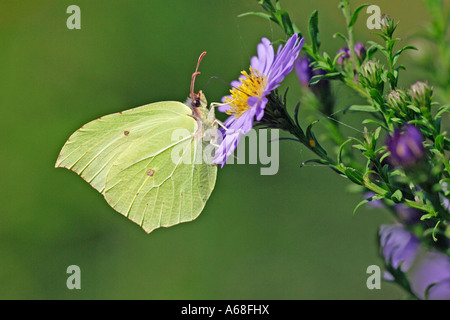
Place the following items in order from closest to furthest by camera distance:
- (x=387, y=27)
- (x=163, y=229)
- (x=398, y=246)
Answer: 1. (x=387, y=27)
2. (x=398, y=246)
3. (x=163, y=229)

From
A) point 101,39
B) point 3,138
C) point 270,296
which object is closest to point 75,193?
point 3,138

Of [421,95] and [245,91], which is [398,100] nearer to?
[421,95]

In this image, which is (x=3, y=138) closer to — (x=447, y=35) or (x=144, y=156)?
(x=144, y=156)

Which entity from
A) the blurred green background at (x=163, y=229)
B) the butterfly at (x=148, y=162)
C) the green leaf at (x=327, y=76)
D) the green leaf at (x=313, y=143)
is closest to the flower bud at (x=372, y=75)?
the green leaf at (x=327, y=76)

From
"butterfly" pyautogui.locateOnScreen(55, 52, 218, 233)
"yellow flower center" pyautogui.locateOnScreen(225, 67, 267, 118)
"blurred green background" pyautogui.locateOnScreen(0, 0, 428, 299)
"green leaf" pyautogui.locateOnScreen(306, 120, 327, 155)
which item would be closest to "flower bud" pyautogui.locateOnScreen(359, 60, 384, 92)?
"green leaf" pyautogui.locateOnScreen(306, 120, 327, 155)

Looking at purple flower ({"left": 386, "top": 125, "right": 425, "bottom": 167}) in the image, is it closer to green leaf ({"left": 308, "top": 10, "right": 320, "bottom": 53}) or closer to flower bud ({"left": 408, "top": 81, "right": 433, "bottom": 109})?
flower bud ({"left": 408, "top": 81, "right": 433, "bottom": 109})

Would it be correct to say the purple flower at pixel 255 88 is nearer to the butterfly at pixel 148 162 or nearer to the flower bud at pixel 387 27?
the flower bud at pixel 387 27

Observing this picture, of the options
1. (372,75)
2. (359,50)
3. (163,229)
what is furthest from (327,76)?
(163,229)
